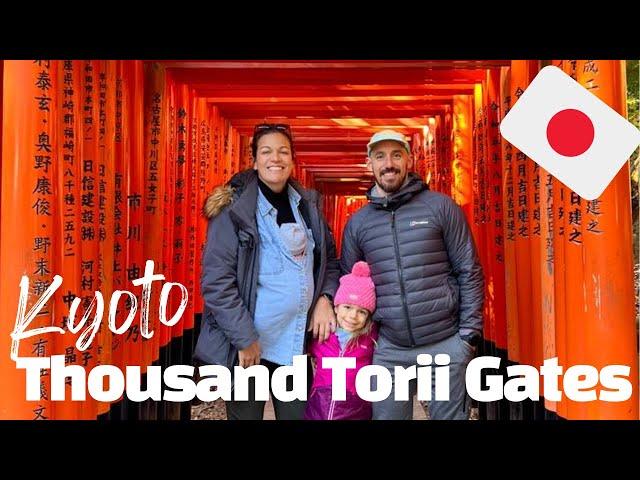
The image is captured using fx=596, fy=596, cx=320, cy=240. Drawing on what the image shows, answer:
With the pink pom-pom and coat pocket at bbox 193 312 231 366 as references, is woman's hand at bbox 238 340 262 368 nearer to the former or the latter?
coat pocket at bbox 193 312 231 366

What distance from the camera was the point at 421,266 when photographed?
105 inches

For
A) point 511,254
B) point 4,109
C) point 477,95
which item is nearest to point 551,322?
point 511,254

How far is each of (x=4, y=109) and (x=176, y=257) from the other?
3294 mm

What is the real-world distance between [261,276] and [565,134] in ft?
4.49

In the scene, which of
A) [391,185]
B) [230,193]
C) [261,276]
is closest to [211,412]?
[261,276]

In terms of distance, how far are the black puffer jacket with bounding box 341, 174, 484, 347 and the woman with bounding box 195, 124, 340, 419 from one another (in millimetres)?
278

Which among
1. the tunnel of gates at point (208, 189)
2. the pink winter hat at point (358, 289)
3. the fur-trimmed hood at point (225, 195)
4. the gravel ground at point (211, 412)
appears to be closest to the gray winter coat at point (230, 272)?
the fur-trimmed hood at point (225, 195)

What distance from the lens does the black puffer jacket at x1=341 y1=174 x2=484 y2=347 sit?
266 cm

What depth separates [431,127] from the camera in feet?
25.8

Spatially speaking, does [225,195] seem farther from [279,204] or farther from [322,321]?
[322,321]

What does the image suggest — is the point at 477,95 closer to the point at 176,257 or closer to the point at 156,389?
the point at 176,257

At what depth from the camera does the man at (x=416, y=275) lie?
266cm

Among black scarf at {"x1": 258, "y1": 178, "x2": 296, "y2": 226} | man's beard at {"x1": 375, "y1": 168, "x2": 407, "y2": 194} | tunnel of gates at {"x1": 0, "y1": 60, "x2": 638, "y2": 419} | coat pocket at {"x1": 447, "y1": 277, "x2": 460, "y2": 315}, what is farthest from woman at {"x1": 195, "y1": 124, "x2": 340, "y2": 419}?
tunnel of gates at {"x1": 0, "y1": 60, "x2": 638, "y2": 419}

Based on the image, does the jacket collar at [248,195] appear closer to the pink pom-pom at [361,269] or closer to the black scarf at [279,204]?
the black scarf at [279,204]
